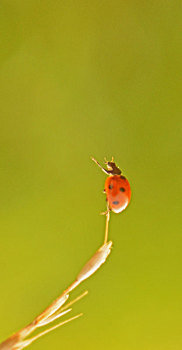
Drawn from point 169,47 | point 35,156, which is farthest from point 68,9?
point 35,156

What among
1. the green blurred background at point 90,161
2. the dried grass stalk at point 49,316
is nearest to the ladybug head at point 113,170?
the green blurred background at point 90,161

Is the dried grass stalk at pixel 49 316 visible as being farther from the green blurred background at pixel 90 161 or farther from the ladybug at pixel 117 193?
the green blurred background at pixel 90 161

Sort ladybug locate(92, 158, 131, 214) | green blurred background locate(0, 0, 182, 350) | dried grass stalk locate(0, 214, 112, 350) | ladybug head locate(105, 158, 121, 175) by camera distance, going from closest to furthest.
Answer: dried grass stalk locate(0, 214, 112, 350), ladybug locate(92, 158, 131, 214), ladybug head locate(105, 158, 121, 175), green blurred background locate(0, 0, 182, 350)

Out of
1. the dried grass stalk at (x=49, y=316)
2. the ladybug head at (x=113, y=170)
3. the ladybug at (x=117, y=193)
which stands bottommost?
the dried grass stalk at (x=49, y=316)

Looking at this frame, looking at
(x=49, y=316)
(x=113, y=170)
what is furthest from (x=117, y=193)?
(x=49, y=316)

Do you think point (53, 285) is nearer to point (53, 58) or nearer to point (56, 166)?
point (56, 166)

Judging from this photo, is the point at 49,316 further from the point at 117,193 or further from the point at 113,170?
the point at 113,170

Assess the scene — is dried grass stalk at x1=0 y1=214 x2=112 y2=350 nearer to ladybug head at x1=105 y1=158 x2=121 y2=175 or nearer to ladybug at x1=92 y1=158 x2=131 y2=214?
ladybug at x1=92 y1=158 x2=131 y2=214

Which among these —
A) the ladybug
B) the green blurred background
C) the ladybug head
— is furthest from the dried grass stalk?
the green blurred background
